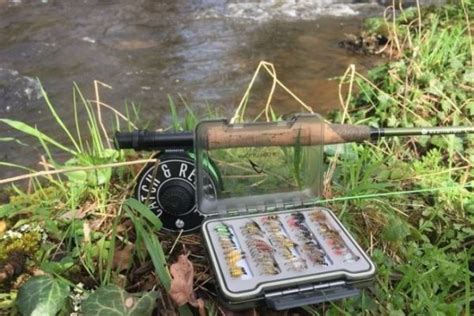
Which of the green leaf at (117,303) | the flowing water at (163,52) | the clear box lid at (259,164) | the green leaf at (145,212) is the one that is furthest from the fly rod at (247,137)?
the flowing water at (163,52)

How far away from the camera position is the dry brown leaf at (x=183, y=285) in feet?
5.31

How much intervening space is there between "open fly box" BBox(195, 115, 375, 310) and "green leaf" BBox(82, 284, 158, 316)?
21 centimetres

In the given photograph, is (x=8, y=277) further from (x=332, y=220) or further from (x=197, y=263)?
(x=332, y=220)

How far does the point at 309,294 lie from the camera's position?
62.3 inches

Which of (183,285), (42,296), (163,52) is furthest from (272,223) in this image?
(163,52)

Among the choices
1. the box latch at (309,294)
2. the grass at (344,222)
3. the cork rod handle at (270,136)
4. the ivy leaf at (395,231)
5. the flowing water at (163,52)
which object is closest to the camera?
the box latch at (309,294)

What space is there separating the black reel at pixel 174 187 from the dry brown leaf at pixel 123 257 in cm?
15

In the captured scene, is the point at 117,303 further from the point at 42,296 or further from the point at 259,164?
the point at 259,164

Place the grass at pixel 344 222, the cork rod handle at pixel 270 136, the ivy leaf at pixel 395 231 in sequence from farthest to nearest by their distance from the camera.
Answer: the ivy leaf at pixel 395 231
the cork rod handle at pixel 270 136
the grass at pixel 344 222

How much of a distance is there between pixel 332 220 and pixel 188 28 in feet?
17.3

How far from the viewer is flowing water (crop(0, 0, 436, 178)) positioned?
4758 mm

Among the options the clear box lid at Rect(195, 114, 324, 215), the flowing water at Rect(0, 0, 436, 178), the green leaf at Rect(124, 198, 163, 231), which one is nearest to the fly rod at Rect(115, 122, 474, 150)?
the clear box lid at Rect(195, 114, 324, 215)

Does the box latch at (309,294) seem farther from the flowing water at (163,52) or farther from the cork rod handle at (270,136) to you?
the flowing water at (163,52)

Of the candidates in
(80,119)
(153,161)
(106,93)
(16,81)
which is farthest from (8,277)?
(16,81)
